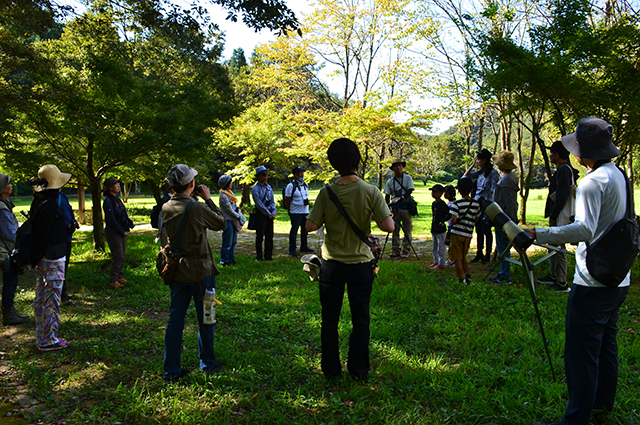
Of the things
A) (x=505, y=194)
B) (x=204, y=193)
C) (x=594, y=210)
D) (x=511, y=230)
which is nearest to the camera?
(x=594, y=210)

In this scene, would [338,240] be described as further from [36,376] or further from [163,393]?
[36,376]

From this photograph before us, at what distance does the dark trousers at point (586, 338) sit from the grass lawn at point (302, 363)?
44 cm

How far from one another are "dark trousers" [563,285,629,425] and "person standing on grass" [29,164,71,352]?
454 centimetres

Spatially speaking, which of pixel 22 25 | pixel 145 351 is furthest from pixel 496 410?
pixel 22 25

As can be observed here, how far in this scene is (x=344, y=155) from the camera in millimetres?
3354

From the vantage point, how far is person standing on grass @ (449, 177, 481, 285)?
6.38 metres

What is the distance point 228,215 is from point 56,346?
4.02 m

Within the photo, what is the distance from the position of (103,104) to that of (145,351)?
5.52 meters

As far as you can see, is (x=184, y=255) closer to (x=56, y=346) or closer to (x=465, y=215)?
(x=56, y=346)

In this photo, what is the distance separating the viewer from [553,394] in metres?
3.23

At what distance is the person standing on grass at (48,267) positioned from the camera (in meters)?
4.21

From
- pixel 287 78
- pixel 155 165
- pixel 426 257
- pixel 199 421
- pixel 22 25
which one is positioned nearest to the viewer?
pixel 199 421

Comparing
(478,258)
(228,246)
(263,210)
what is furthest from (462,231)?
(228,246)

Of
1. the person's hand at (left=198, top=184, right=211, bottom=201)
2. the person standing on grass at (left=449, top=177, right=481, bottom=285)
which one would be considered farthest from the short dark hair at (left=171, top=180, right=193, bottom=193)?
the person standing on grass at (left=449, top=177, right=481, bottom=285)
